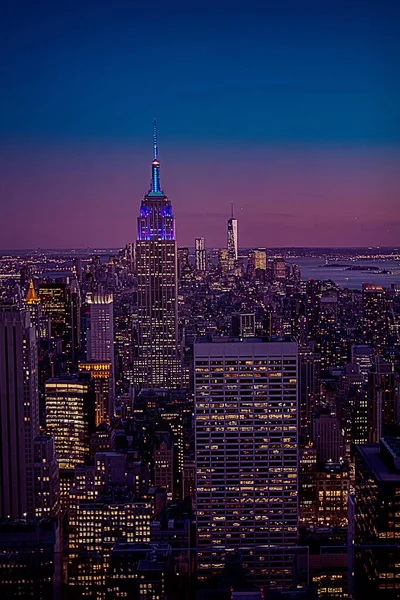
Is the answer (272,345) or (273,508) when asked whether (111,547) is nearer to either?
(273,508)

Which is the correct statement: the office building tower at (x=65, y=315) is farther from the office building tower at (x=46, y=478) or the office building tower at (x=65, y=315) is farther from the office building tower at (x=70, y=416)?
the office building tower at (x=46, y=478)

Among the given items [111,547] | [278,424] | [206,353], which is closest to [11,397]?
[206,353]

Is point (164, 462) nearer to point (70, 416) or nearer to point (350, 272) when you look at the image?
point (70, 416)

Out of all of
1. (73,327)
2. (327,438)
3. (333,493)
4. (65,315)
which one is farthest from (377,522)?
(73,327)

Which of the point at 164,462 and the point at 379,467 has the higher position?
the point at 379,467

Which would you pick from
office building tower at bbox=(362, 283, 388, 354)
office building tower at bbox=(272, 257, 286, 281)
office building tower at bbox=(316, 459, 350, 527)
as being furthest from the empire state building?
office building tower at bbox=(316, 459, 350, 527)

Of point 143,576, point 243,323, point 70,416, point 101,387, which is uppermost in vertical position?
point 243,323

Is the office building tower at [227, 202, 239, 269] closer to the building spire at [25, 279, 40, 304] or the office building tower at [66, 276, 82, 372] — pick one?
the building spire at [25, 279, 40, 304]
